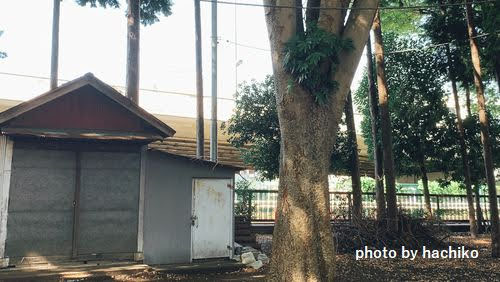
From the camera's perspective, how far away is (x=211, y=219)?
1114 cm

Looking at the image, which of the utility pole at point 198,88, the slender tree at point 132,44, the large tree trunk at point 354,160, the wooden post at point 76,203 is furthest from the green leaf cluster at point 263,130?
the wooden post at point 76,203

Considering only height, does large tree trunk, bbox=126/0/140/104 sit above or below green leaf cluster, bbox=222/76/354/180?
above

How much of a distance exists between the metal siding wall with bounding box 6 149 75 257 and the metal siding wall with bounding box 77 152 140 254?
0.32 metres

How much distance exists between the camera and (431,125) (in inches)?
722

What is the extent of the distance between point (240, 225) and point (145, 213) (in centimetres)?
375

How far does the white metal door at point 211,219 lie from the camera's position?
10945 millimetres

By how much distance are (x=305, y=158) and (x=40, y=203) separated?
6.68 meters

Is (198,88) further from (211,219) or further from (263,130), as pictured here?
(211,219)

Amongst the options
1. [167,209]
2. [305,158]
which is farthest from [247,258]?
[305,158]

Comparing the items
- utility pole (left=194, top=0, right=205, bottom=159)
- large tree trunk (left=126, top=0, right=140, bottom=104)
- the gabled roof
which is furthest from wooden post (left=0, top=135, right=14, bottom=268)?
utility pole (left=194, top=0, right=205, bottom=159)

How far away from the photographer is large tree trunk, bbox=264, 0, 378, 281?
6.66 metres

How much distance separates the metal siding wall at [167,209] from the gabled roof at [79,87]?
86 centimetres

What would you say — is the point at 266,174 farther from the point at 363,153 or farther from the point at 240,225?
the point at 363,153

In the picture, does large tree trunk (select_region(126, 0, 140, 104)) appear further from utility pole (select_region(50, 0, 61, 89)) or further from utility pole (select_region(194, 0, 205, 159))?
utility pole (select_region(50, 0, 61, 89))
